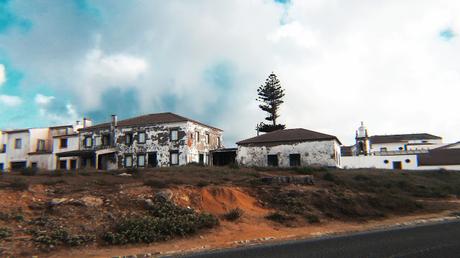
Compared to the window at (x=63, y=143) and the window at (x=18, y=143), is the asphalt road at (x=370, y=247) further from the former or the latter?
the window at (x=18, y=143)

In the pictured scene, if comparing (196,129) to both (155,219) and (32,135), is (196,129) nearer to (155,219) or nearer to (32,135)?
(32,135)

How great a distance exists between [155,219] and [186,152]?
2671 centimetres

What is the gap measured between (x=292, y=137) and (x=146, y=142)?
661 inches

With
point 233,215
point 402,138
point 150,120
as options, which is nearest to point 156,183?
point 233,215

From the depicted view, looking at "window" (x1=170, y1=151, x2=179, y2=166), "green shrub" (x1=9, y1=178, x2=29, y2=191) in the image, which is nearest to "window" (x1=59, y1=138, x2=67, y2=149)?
"window" (x1=170, y1=151, x2=179, y2=166)

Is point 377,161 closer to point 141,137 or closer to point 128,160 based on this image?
point 141,137

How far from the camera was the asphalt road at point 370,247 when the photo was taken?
9.93m

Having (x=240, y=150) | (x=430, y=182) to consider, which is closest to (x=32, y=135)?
(x=240, y=150)

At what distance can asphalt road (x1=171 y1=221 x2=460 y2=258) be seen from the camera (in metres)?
9.93

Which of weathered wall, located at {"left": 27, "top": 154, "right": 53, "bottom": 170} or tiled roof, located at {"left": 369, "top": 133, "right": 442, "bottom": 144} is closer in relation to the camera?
weathered wall, located at {"left": 27, "top": 154, "right": 53, "bottom": 170}

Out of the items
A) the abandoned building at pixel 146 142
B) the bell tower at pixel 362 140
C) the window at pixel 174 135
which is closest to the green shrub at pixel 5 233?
the abandoned building at pixel 146 142

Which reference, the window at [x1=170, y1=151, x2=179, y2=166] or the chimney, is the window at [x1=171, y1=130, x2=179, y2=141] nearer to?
the window at [x1=170, y1=151, x2=179, y2=166]

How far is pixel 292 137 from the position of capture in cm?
3744

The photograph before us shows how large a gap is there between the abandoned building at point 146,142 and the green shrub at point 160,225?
24.8 m
